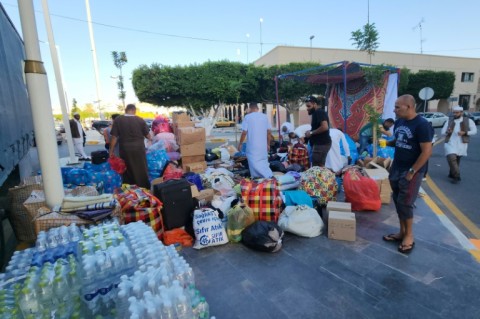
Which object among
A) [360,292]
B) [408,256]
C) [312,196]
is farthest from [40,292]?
[312,196]

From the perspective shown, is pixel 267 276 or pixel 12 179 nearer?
pixel 267 276

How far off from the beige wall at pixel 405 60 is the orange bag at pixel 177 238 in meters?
24.2

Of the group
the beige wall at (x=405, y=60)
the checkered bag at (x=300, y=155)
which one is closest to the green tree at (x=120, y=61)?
the beige wall at (x=405, y=60)

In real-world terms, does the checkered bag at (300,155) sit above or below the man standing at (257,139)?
below

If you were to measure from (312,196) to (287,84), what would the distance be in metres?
16.1

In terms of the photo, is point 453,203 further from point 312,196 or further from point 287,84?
point 287,84

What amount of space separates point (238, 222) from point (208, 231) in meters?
0.40

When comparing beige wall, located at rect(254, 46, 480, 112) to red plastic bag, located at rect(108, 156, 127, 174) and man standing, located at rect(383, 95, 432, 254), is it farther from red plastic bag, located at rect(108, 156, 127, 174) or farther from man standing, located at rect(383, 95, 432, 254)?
man standing, located at rect(383, 95, 432, 254)

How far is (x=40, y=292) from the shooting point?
4.79 ft

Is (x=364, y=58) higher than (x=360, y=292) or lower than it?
higher

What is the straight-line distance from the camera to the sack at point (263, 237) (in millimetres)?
3074

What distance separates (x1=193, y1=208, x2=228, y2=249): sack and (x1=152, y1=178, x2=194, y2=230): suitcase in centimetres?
27

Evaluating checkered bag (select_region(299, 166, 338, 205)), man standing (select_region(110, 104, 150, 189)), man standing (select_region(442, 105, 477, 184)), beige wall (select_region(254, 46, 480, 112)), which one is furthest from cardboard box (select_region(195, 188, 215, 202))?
beige wall (select_region(254, 46, 480, 112))

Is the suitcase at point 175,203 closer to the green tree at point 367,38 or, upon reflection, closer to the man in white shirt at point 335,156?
the man in white shirt at point 335,156
